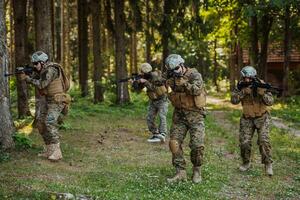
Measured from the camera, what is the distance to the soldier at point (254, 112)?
10.6 metres

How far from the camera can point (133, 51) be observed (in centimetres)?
3838

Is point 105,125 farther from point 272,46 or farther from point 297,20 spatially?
point 272,46

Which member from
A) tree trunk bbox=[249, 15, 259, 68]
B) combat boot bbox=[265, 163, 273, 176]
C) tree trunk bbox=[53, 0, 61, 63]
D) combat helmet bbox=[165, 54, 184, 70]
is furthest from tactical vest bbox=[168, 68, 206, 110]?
tree trunk bbox=[53, 0, 61, 63]

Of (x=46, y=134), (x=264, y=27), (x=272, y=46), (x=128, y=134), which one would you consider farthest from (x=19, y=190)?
(x=272, y=46)

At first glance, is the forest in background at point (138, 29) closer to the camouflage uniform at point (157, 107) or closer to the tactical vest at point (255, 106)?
the camouflage uniform at point (157, 107)

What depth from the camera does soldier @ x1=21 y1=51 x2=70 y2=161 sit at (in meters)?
10.6

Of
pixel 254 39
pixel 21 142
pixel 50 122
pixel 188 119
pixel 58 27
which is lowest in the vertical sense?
pixel 21 142

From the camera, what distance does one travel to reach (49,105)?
429 inches

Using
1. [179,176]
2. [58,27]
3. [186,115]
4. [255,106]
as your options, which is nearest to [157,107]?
[255,106]

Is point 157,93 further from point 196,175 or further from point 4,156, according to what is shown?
point 4,156

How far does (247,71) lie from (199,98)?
1.55 meters

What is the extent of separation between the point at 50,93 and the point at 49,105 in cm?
26

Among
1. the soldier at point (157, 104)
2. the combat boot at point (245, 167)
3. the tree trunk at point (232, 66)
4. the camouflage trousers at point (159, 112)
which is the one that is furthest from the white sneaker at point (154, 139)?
the tree trunk at point (232, 66)

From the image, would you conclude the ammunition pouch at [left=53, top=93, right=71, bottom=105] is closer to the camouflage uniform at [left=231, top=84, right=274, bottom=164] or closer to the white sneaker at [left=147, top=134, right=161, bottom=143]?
the camouflage uniform at [left=231, top=84, right=274, bottom=164]
